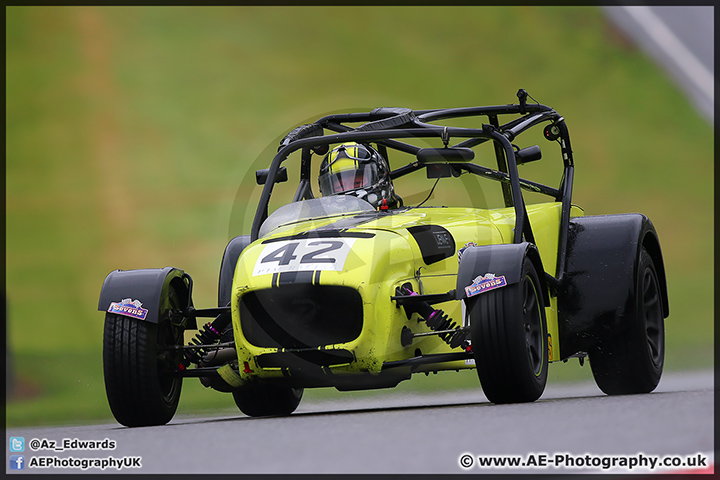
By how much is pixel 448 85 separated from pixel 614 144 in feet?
10.7

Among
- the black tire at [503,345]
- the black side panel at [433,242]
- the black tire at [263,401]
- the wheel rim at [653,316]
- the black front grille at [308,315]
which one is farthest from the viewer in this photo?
the black tire at [263,401]

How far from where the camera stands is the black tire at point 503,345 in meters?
5.55

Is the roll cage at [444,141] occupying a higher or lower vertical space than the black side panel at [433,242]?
higher

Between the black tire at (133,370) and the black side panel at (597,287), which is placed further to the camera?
the black side panel at (597,287)

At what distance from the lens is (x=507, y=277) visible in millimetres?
5660

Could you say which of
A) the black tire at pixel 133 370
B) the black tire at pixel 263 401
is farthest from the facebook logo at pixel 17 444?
the black tire at pixel 263 401

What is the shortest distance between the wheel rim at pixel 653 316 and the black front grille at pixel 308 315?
2650 mm

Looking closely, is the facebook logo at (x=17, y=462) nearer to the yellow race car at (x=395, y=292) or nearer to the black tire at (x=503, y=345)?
the yellow race car at (x=395, y=292)

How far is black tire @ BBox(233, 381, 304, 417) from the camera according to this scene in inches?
314

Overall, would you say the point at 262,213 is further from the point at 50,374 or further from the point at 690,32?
the point at 690,32

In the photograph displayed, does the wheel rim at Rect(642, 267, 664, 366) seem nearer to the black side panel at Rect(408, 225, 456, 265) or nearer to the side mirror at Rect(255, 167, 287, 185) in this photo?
the black side panel at Rect(408, 225, 456, 265)

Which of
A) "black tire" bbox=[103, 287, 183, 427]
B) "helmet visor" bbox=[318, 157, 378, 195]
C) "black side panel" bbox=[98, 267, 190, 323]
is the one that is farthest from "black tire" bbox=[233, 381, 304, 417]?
"helmet visor" bbox=[318, 157, 378, 195]

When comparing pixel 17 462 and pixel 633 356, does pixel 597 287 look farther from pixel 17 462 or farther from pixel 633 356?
pixel 17 462
